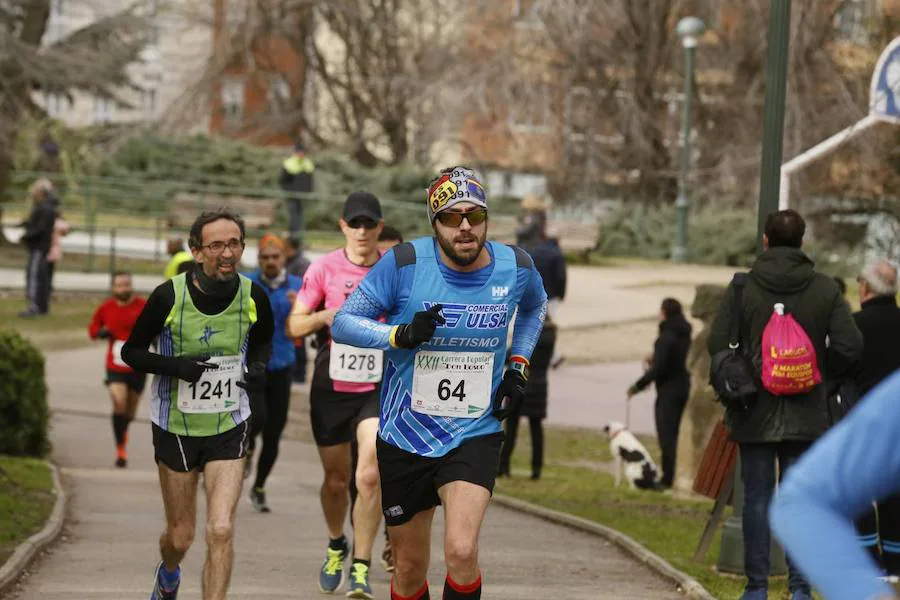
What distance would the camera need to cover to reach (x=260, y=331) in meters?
8.02

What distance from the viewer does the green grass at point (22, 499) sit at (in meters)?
10.8

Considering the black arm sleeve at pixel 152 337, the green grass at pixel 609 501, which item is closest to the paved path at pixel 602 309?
the green grass at pixel 609 501

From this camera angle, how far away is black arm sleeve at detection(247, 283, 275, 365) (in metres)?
7.97

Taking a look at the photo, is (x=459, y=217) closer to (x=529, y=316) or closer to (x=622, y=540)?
→ (x=529, y=316)

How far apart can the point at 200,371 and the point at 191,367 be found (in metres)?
0.05

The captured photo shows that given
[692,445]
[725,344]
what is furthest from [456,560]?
[692,445]

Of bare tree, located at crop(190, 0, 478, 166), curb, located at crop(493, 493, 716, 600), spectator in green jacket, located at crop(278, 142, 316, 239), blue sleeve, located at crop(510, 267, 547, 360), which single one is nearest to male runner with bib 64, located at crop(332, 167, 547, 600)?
blue sleeve, located at crop(510, 267, 547, 360)

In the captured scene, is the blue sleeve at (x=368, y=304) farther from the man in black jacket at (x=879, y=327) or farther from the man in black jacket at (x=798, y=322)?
the man in black jacket at (x=879, y=327)

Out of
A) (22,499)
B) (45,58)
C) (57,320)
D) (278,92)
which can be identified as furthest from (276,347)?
(278,92)

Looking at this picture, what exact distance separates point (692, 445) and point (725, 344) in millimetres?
6623

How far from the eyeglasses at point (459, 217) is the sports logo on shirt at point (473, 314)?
30 centimetres

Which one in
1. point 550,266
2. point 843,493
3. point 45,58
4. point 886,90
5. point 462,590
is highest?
point 45,58

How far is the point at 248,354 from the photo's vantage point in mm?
8008

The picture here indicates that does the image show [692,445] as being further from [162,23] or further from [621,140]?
[162,23]
